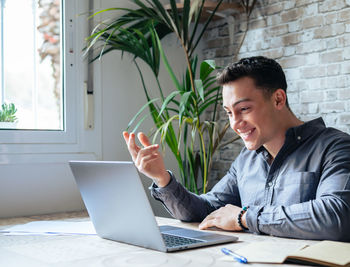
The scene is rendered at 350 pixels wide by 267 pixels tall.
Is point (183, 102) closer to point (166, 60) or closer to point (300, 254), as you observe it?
point (166, 60)

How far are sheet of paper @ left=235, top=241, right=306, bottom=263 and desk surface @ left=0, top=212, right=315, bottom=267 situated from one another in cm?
5

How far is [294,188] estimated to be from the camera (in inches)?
72.2

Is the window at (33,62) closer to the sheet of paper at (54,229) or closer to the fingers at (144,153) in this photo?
the sheet of paper at (54,229)

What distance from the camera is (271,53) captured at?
10.4 feet

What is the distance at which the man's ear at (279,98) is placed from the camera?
6.59 feet

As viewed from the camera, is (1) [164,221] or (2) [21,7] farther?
(2) [21,7]

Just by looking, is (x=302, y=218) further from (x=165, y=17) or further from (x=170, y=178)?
(x=165, y=17)

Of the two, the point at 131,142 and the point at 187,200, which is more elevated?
the point at 131,142

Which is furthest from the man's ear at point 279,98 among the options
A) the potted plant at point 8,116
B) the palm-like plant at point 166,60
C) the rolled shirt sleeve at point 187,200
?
the potted plant at point 8,116

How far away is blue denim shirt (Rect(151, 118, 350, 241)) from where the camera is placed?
1.57m

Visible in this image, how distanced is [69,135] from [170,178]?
123 cm

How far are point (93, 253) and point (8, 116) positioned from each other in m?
1.60

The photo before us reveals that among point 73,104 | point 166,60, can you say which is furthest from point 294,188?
point 73,104

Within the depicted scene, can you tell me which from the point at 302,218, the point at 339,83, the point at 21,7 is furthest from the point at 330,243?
the point at 21,7
